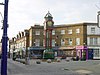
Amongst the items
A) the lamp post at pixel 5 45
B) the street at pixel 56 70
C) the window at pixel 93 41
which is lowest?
the street at pixel 56 70

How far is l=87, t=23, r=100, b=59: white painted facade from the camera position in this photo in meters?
93.7

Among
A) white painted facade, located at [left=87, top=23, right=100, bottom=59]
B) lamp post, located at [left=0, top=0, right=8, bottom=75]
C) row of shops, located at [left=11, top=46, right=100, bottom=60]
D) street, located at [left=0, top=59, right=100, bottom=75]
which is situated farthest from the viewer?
white painted facade, located at [left=87, top=23, right=100, bottom=59]

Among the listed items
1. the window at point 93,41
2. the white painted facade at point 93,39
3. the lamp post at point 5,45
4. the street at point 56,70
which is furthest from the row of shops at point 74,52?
the lamp post at point 5,45

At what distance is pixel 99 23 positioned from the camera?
54.6 ft

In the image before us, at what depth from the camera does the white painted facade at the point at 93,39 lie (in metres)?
93.7

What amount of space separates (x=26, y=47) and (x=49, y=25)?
29354mm

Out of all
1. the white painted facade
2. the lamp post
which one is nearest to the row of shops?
the white painted facade

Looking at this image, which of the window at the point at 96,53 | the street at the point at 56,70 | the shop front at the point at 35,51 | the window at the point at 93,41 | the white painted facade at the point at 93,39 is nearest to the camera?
the street at the point at 56,70

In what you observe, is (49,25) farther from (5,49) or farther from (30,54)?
(5,49)

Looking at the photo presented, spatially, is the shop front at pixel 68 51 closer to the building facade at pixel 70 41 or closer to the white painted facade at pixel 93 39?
the building facade at pixel 70 41

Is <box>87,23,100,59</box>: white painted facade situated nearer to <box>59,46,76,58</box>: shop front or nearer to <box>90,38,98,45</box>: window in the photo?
<box>90,38,98,45</box>: window

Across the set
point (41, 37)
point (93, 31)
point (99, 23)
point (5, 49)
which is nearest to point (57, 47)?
point (41, 37)

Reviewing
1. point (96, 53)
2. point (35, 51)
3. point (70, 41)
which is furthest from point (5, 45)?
point (35, 51)

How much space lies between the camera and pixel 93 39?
94.5 meters
